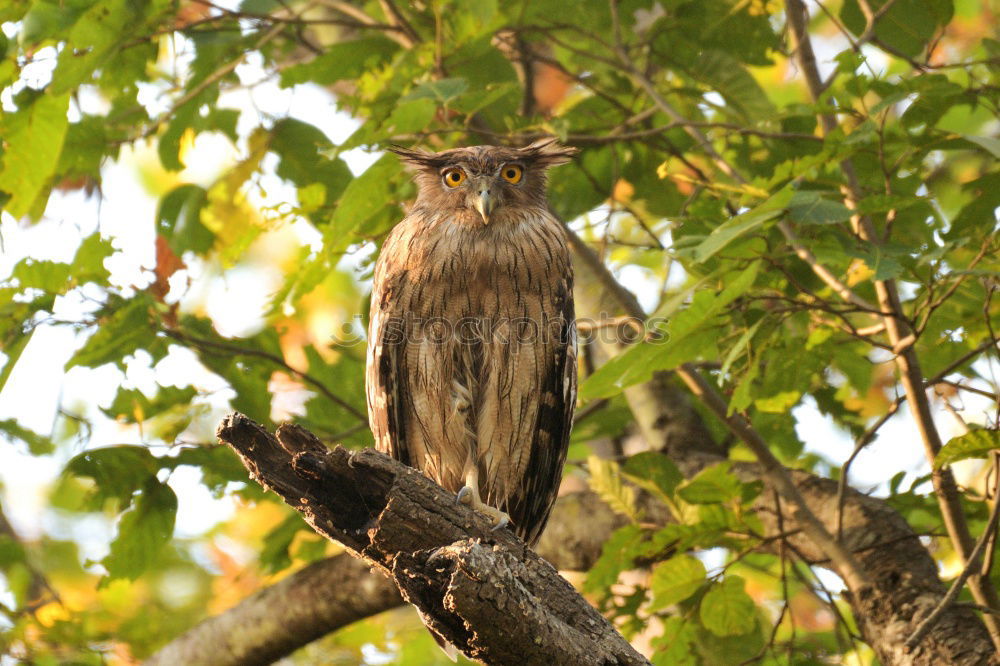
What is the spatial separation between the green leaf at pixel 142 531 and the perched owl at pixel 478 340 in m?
0.88

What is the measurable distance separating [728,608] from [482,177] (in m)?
1.99

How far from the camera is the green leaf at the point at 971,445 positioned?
2.77 m

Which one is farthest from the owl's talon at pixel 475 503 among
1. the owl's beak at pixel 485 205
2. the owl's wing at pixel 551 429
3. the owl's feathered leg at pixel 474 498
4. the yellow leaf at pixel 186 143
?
the yellow leaf at pixel 186 143

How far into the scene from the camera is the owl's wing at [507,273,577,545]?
13.9 feet

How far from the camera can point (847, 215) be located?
8.80 feet

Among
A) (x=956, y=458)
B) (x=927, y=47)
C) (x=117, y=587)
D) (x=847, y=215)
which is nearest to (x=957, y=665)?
(x=956, y=458)

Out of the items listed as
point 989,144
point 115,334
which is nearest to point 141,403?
point 115,334

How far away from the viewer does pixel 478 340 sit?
415cm

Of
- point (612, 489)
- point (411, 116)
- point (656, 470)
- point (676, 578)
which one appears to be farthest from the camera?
point (656, 470)

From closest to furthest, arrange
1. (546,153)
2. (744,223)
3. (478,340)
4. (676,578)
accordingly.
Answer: (744,223) → (676,578) → (478,340) → (546,153)

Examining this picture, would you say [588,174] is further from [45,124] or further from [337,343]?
[45,124]

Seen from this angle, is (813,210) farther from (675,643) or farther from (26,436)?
(26,436)

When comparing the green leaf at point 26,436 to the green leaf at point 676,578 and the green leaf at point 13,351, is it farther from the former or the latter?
the green leaf at point 676,578

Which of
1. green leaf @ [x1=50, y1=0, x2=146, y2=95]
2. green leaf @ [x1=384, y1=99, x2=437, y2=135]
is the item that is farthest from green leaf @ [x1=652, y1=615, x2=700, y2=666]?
green leaf @ [x1=50, y1=0, x2=146, y2=95]
